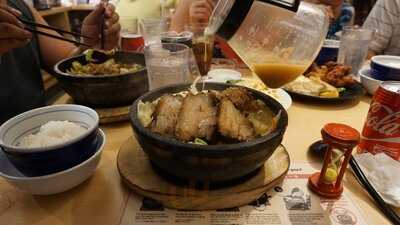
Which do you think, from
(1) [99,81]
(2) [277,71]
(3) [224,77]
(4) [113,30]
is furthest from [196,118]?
(4) [113,30]

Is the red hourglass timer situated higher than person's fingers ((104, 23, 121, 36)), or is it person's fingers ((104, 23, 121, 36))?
person's fingers ((104, 23, 121, 36))

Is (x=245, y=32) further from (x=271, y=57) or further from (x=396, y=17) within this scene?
(x=396, y=17)

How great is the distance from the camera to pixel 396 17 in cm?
228

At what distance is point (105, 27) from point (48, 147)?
3.25 feet

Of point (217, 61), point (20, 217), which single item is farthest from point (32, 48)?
point (20, 217)

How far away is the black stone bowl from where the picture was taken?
678 millimetres

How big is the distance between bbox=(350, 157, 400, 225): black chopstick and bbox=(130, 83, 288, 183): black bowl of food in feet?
0.91

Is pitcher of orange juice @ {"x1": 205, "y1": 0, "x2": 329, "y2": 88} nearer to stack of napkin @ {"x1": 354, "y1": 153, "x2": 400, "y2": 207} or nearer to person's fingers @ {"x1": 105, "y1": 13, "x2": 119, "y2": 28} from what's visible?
stack of napkin @ {"x1": 354, "y1": 153, "x2": 400, "y2": 207}

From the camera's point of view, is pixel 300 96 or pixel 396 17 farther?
pixel 396 17

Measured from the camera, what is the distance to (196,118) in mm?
785

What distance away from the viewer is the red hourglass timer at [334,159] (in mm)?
716

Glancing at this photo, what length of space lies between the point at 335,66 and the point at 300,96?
399 millimetres

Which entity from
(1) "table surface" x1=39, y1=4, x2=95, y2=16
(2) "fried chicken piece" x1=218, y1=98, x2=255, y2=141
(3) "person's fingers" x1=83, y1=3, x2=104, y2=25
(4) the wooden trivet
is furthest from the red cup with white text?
(1) "table surface" x1=39, y1=4, x2=95, y2=16

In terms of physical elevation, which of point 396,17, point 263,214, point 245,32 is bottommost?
point 263,214
